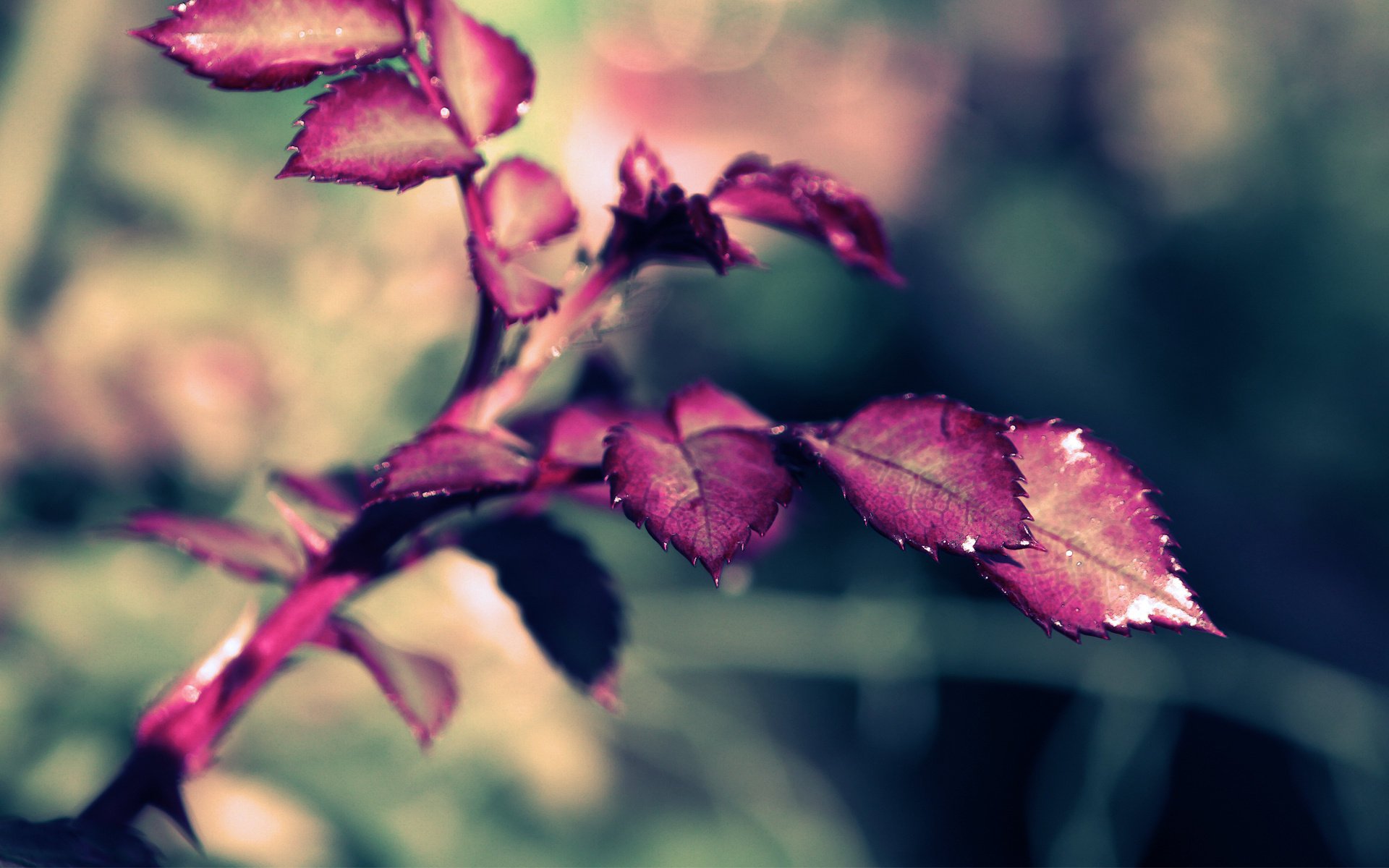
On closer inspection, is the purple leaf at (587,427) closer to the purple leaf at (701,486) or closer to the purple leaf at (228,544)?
the purple leaf at (701,486)

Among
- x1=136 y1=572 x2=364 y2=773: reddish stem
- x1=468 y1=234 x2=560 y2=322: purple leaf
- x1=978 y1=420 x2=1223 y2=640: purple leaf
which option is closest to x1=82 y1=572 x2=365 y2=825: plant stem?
x1=136 y1=572 x2=364 y2=773: reddish stem

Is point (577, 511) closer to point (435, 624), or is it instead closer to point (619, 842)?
point (435, 624)

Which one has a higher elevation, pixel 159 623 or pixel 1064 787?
pixel 159 623

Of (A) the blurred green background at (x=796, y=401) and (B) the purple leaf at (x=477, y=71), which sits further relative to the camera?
(A) the blurred green background at (x=796, y=401)

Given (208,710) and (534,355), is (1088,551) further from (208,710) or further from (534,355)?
(208,710)

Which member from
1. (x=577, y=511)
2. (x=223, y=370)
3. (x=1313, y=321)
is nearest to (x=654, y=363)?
(x=577, y=511)

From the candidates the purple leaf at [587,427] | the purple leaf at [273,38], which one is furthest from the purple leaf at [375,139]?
the purple leaf at [587,427]
